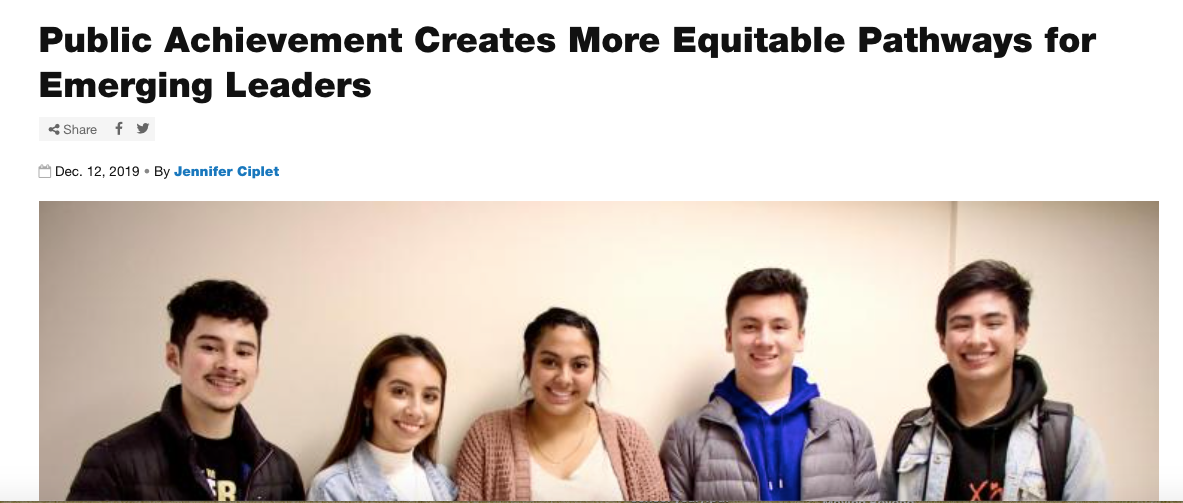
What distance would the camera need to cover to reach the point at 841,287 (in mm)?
2986

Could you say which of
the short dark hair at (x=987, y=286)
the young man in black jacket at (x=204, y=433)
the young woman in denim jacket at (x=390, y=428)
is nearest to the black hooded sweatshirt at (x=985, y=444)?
the short dark hair at (x=987, y=286)

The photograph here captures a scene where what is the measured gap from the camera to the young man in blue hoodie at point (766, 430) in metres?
2.89

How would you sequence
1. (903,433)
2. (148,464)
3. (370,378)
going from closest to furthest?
(148,464)
(370,378)
(903,433)

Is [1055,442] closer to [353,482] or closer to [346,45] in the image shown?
[353,482]

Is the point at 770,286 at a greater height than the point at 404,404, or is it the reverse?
the point at 770,286

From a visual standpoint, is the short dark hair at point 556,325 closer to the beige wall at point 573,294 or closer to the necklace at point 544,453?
the beige wall at point 573,294

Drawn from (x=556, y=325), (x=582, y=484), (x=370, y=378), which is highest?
(x=556, y=325)

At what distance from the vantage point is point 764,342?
2.89 m

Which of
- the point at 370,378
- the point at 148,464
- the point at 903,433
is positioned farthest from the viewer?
the point at 903,433

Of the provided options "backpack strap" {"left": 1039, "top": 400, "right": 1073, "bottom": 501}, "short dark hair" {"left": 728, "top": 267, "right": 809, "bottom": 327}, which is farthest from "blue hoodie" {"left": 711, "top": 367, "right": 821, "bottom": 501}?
"backpack strap" {"left": 1039, "top": 400, "right": 1073, "bottom": 501}

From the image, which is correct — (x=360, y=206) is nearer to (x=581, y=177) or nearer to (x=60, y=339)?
(x=581, y=177)

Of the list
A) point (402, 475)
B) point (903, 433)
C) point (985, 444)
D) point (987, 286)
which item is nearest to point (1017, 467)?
point (985, 444)

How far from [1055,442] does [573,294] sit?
125 centimetres

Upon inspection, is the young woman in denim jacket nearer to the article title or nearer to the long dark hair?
the long dark hair
